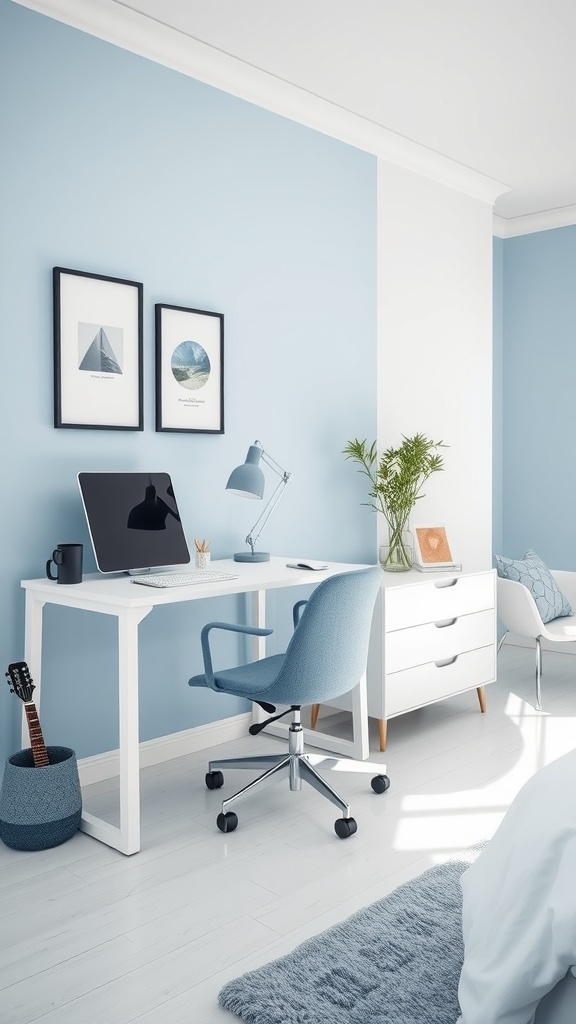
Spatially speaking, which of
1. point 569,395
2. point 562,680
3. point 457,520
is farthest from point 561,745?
point 569,395

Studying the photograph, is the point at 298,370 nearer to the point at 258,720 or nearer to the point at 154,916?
the point at 258,720

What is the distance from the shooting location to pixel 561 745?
11.4 ft

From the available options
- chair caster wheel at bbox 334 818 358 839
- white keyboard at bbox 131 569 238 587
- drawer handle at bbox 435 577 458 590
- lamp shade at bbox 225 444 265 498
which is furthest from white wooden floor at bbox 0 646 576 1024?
lamp shade at bbox 225 444 265 498

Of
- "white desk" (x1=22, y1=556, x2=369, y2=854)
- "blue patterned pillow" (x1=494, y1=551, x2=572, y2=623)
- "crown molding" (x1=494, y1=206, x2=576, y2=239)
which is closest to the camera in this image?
"white desk" (x1=22, y1=556, x2=369, y2=854)

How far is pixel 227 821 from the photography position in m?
2.61

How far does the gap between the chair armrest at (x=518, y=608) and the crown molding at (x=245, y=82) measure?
7.15 feet

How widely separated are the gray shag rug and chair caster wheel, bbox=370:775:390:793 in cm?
75

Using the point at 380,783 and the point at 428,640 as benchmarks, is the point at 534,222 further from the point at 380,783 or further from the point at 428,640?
the point at 380,783

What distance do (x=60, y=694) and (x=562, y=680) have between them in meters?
2.86

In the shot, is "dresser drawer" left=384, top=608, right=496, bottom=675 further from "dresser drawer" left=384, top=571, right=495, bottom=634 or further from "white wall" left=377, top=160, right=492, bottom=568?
"white wall" left=377, top=160, right=492, bottom=568

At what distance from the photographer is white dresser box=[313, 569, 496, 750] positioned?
341cm

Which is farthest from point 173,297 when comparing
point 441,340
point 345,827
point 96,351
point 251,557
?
point 345,827

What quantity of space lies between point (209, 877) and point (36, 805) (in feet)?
1.82

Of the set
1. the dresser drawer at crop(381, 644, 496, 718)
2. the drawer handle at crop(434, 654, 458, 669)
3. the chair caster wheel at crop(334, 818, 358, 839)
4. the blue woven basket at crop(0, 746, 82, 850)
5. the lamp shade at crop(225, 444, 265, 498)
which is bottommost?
the chair caster wheel at crop(334, 818, 358, 839)
